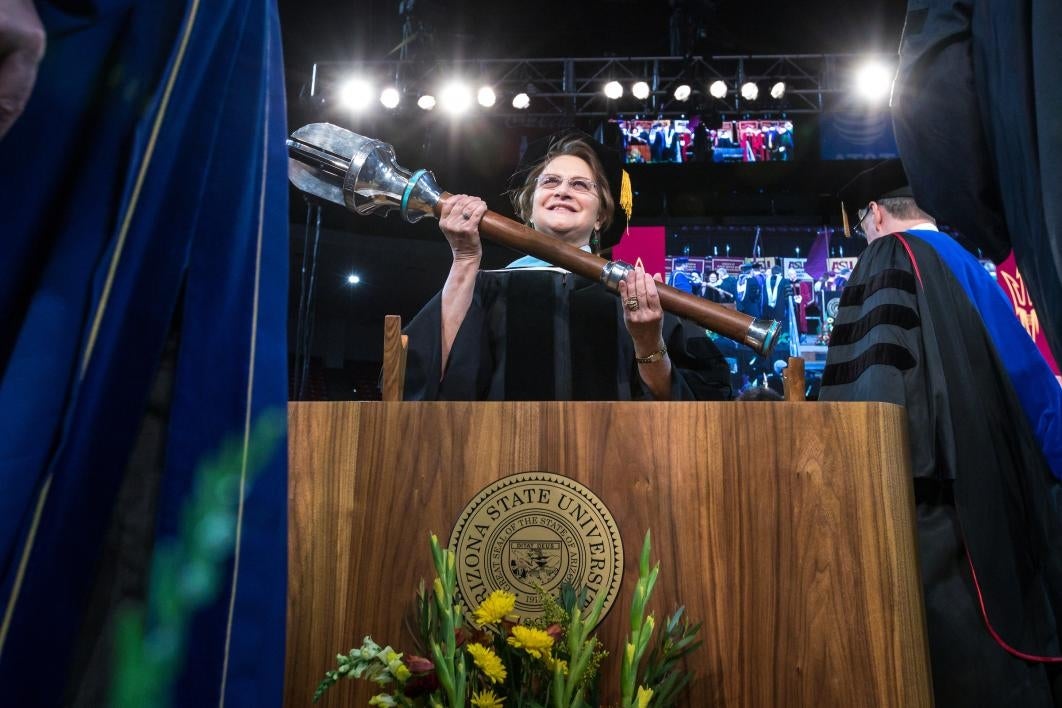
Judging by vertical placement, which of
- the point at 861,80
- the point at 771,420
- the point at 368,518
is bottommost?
the point at 368,518

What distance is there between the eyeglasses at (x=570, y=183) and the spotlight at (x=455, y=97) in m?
4.93

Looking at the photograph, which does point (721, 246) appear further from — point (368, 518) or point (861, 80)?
point (368, 518)

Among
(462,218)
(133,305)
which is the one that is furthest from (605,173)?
(133,305)

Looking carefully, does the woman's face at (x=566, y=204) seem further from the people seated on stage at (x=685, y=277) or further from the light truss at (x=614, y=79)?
the people seated on stage at (x=685, y=277)

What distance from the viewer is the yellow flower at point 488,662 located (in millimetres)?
1093

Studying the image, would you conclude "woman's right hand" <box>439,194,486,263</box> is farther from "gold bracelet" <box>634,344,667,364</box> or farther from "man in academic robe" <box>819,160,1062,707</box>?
"man in academic robe" <box>819,160,1062,707</box>

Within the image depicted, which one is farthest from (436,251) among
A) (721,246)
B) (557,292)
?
(557,292)

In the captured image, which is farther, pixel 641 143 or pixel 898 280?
pixel 641 143

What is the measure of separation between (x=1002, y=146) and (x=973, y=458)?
1582mm

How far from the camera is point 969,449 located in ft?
7.54

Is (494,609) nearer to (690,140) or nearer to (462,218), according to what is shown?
(462,218)

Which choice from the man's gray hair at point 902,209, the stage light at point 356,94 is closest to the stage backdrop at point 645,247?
the stage light at point 356,94

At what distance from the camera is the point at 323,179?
6.46 feet

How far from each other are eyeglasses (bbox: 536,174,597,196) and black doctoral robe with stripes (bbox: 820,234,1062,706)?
1.01 metres
